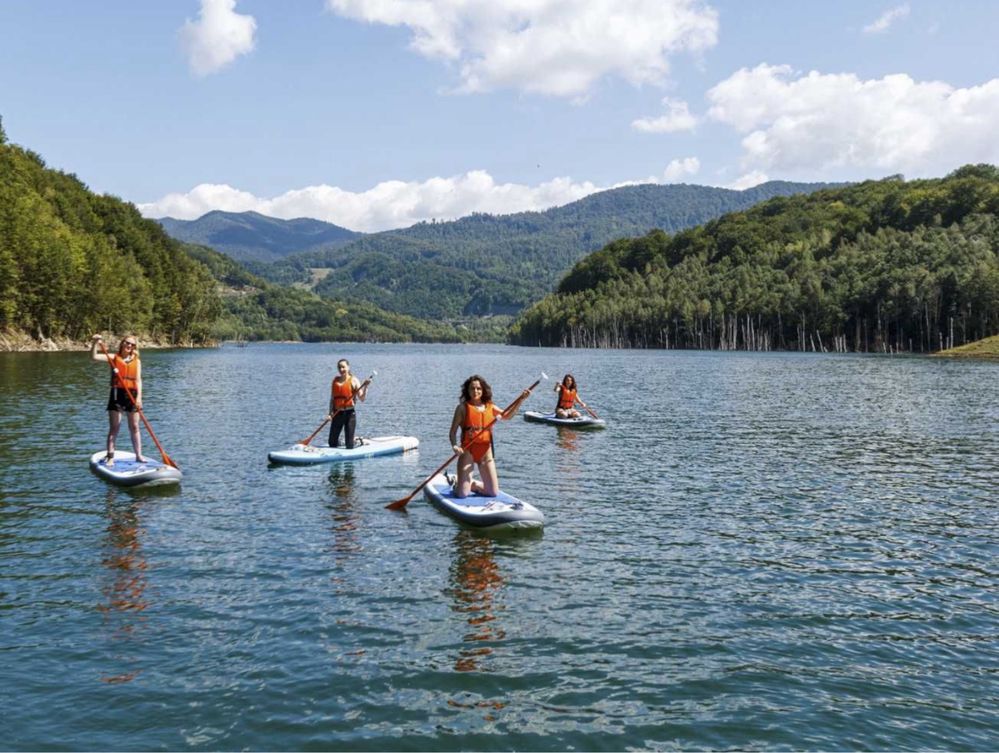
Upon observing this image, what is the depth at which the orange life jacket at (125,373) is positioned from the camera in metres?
22.5

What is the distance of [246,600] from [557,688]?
589 cm

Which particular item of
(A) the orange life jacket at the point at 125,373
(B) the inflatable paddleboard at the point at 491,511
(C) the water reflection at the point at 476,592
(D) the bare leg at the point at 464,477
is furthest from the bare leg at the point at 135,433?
(C) the water reflection at the point at 476,592

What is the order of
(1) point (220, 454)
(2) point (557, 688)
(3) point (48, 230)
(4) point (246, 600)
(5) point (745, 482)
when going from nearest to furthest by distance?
(2) point (557, 688) → (4) point (246, 600) → (5) point (745, 482) → (1) point (220, 454) → (3) point (48, 230)

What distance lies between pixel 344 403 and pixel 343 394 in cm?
36

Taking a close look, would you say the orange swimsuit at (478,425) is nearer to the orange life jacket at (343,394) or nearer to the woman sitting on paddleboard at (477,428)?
the woman sitting on paddleboard at (477,428)

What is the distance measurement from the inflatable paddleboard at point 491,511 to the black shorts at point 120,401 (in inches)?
380

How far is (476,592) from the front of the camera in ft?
46.8

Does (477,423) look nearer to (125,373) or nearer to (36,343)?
(125,373)

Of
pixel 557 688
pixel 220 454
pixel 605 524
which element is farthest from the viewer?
pixel 220 454

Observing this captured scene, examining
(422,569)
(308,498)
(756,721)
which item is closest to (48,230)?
(308,498)

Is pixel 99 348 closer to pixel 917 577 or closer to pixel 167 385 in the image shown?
pixel 917 577

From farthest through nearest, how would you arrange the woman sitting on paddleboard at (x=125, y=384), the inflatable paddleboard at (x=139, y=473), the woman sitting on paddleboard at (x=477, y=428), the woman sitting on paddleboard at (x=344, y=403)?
the woman sitting on paddleboard at (x=344, y=403)
the woman sitting on paddleboard at (x=125, y=384)
the inflatable paddleboard at (x=139, y=473)
the woman sitting on paddleboard at (x=477, y=428)

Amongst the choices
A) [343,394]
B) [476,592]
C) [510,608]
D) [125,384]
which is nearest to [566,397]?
[343,394]

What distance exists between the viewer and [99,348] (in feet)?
73.5
